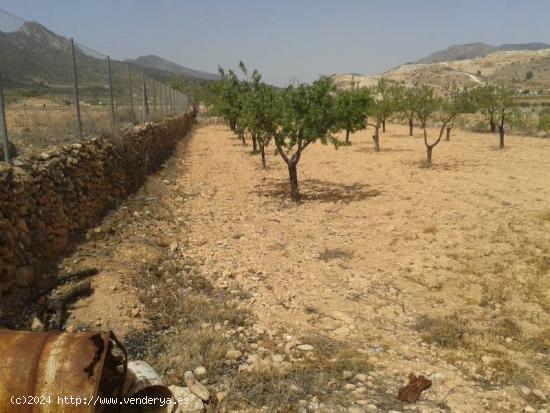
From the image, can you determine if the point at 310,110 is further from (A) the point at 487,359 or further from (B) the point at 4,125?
(A) the point at 487,359

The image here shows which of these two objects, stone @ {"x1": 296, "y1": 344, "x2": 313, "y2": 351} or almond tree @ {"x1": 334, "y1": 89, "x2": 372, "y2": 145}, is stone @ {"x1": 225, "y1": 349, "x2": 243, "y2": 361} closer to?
stone @ {"x1": 296, "y1": 344, "x2": 313, "y2": 351}

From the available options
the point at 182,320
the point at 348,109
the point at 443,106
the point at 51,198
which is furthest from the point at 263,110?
the point at 443,106

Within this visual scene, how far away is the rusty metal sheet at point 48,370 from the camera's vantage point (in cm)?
243

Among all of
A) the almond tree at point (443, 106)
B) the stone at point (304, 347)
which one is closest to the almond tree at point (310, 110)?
the almond tree at point (443, 106)

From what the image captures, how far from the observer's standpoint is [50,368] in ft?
8.14

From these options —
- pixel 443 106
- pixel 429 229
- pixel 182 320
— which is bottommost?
pixel 182 320

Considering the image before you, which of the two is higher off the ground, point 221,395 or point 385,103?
point 385,103

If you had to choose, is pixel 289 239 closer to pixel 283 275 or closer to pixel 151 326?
pixel 283 275

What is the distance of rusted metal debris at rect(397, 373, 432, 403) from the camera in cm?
376

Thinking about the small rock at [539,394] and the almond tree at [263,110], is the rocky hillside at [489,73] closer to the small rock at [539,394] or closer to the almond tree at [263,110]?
the almond tree at [263,110]

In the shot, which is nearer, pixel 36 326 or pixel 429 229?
pixel 36 326

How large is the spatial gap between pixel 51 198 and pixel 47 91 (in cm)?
201

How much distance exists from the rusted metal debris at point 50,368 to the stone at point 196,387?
4.13 feet

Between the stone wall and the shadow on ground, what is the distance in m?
4.12
